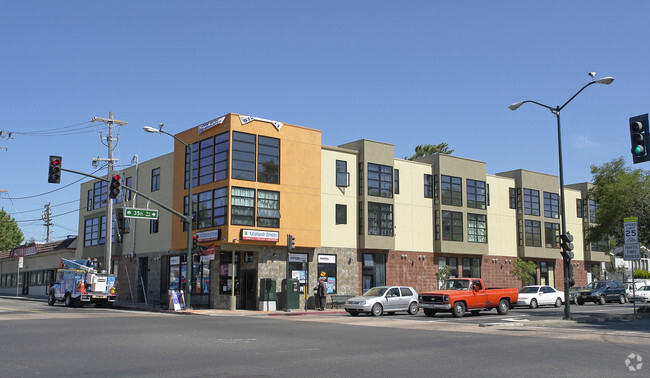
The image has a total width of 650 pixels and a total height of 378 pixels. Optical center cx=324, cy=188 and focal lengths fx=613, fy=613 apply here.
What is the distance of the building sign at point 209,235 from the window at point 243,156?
130 inches

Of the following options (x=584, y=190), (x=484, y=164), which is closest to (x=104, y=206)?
(x=484, y=164)

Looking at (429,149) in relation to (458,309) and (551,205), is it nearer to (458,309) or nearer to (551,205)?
(551,205)

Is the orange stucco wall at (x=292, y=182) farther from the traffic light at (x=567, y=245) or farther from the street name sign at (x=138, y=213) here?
the traffic light at (x=567, y=245)

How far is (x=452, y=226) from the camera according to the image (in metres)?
44.6

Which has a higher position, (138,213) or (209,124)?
(209,124)

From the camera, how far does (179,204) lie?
128ft

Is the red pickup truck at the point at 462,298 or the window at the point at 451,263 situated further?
the window at the point at 451,263

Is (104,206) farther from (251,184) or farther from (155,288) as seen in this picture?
(251,184)

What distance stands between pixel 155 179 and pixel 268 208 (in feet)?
37.6

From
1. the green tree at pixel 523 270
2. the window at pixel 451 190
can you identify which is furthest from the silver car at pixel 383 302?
the green tree at pixel 523 270

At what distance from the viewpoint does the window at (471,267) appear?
151ft

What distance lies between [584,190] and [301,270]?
1200 inches

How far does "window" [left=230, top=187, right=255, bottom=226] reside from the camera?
1352 inches

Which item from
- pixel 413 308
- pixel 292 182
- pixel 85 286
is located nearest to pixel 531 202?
pixel 292 182
